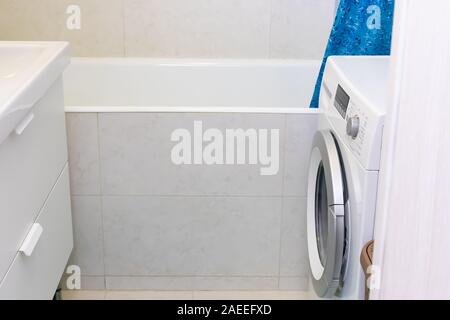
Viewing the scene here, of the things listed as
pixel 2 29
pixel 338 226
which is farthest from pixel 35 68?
pixel 2 29

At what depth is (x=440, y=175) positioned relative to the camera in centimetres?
84

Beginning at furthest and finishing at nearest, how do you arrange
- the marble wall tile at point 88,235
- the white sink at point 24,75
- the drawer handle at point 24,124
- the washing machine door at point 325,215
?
the marble wall tile at point 88,235 → the washing machine door at point 325,215 → the drawer handle at point 24,124 → the white sink at point 24,75

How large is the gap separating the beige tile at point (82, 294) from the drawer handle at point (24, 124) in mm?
892

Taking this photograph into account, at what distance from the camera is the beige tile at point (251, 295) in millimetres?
2287

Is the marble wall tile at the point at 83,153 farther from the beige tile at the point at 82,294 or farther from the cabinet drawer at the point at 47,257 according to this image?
the beige tile at the point at 82,294

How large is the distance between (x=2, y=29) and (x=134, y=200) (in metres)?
1.20

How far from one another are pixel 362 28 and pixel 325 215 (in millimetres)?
627

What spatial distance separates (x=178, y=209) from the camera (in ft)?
7.29

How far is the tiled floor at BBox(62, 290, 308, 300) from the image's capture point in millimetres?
2281

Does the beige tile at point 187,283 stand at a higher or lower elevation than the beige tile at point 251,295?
higher

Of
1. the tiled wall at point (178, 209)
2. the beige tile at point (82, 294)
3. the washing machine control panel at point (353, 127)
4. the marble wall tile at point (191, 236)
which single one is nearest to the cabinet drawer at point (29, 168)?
the tiled wall at point (178, 209)

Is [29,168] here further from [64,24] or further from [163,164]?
[64,24]

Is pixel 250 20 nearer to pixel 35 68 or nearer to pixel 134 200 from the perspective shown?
pixel 134 200


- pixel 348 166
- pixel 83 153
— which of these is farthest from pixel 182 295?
pixel 348 166
